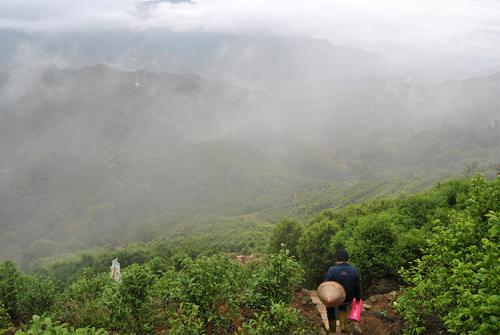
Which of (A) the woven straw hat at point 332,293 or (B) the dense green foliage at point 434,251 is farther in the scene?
(A) the woven straw hat at point 332,293

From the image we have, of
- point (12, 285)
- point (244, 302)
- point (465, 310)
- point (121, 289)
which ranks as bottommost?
point (12, 285)

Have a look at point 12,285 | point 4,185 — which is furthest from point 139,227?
point 12,285

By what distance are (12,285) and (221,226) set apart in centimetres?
11416

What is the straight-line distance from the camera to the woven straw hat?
9592mm

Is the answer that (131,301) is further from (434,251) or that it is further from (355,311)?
(434,251)

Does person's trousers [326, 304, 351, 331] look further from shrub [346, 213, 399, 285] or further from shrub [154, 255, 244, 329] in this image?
shrub [346, 213, 399, 285]

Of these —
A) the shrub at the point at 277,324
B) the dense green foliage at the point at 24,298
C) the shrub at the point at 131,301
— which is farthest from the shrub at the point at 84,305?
the shrub at the point at 277,324

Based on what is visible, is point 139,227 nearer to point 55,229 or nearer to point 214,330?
point 55,229

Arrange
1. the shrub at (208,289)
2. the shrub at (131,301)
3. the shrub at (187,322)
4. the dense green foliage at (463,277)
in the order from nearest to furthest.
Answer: the dense green foliage at (463,277)
the shrub at (187,322)
the shrub at (131,301)
the shrub at (208,289)

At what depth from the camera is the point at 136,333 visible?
10.6 m

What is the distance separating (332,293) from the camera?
Result: 961 centimetres

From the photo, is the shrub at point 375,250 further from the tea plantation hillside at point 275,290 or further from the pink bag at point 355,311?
the pink bag at point 355,311

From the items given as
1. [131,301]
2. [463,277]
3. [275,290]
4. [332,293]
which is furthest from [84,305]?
[463,277]

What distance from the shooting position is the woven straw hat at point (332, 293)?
9.59 m
